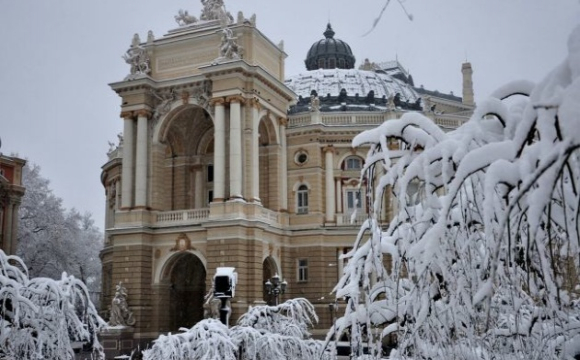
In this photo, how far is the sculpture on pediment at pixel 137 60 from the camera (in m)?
36.9

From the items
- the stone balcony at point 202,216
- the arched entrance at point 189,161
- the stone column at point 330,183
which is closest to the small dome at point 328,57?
the stone column at point 330,183

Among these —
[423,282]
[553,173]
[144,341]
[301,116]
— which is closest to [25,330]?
[423,282]

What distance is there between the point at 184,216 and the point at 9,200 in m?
22.6

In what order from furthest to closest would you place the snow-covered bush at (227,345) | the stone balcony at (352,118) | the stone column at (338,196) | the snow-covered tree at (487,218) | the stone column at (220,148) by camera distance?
the stone balcony at (352,118) < the stone column at (338,196) < the stone column at (220,148) < the snow-covered bush at (227,345) < the snow-covered tree at (487,218)

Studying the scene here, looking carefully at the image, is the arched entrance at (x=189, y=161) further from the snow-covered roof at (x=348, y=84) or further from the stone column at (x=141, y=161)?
the snow-covered roof at (x=348, y=84)

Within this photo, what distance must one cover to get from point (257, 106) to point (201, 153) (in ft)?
19.2

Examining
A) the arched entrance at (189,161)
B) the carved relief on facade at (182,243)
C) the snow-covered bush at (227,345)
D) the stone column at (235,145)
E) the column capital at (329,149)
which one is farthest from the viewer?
the column capital at (329,149)

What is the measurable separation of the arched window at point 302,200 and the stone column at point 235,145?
6.14 m

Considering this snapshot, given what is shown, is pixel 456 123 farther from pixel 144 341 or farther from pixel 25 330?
pixel 25 330

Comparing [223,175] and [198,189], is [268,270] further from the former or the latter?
[223,175]

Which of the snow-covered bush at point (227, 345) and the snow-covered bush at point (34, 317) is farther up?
the snow-covered bush at point (34, 317)

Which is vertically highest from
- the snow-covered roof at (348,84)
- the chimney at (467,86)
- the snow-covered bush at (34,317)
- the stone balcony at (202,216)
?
the chimney at (467,86)

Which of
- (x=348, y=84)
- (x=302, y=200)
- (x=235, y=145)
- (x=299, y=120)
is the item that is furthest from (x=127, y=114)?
(x=348, y=84)

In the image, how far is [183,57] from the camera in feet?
121
